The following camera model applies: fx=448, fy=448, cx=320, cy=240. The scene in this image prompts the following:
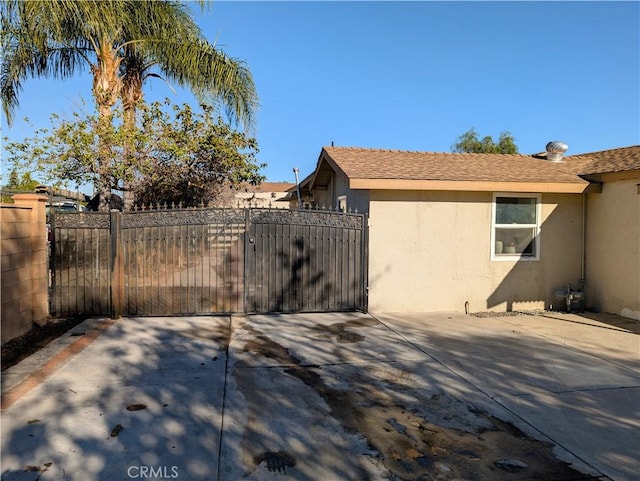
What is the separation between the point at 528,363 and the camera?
5684mm

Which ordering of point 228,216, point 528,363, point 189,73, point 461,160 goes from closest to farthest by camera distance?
point 528,363, point 228,216, point 461,160, point 189,73

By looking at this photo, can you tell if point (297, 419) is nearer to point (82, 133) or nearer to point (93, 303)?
point (93, 303)

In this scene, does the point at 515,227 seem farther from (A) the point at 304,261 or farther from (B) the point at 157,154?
(B) the point at 157,154

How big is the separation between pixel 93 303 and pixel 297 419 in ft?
16.9

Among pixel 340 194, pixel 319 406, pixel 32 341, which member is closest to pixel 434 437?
pixel 319 406

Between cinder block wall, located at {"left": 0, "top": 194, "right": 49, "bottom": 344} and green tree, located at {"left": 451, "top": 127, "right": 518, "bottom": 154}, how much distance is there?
30.3 metres

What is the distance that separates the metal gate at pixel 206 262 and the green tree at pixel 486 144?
26.9 meters

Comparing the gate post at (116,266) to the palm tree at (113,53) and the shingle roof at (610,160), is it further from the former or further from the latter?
the shingle roof at (610,160)

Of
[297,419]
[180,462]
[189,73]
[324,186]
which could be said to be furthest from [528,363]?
[189,73]

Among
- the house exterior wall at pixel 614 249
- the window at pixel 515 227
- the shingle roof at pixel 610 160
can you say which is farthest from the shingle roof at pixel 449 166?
the house exterior wall at pixel 614 249

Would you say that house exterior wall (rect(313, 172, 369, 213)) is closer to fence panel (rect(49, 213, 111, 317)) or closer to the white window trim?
the white window trim

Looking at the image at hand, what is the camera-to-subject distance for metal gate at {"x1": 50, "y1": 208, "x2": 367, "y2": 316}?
755cm

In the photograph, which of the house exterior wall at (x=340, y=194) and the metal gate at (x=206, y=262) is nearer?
the metal gate at (x=206, y=262)

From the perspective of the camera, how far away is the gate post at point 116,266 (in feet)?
24.7
